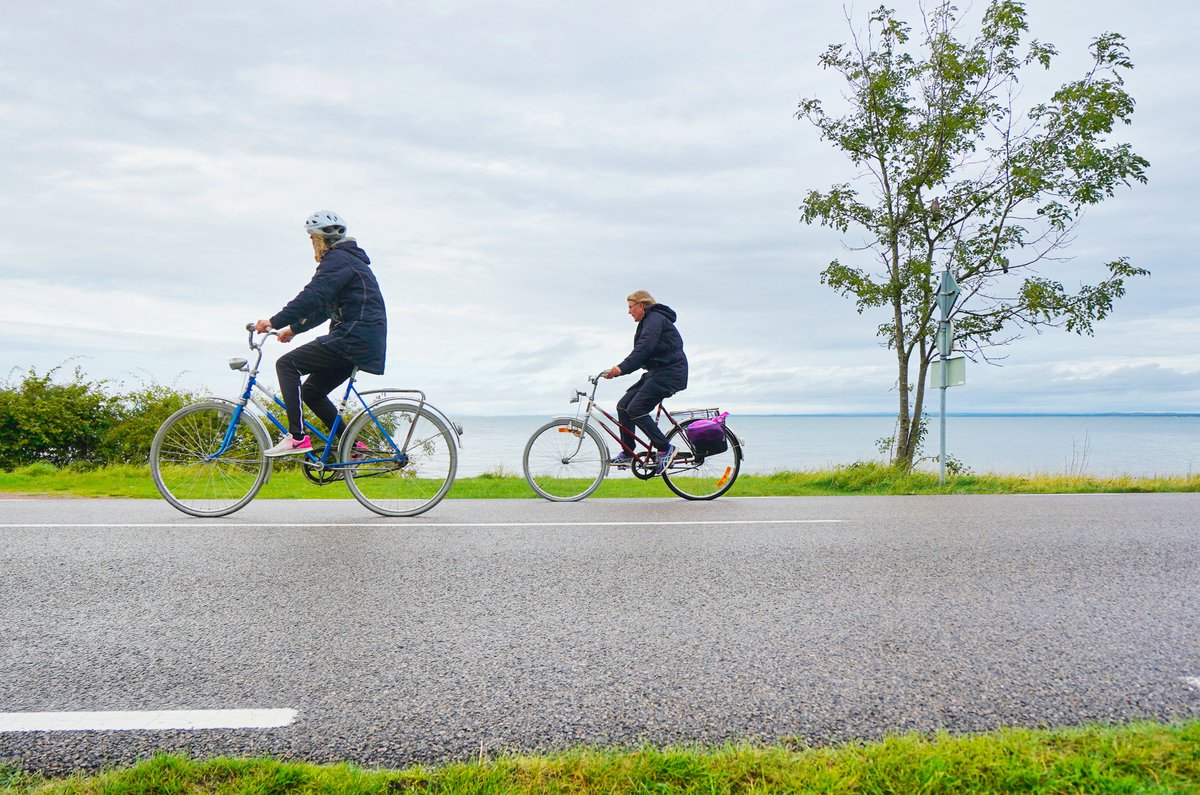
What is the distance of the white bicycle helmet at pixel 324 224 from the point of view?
7449 millimetres

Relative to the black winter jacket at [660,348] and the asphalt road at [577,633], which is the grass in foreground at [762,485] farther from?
→ the asphalt road at [577,633]

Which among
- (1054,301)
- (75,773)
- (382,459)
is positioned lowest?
(75,773)

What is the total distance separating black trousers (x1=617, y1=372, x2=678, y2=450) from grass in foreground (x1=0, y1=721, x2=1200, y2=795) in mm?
6869

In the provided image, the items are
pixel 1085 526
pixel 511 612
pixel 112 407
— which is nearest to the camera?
pixel 511 612

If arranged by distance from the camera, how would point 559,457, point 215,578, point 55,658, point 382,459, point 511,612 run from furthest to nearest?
1. point 559,457
2. point 382,459
3. point 215,578
4. point 511,612
5. point 55,658

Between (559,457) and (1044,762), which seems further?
(559,457)

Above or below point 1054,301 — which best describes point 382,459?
below

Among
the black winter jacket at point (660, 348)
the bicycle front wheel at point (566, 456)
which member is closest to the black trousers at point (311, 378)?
the bicycle front wheel at point (566, 456)

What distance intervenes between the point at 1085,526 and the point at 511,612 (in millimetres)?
5271

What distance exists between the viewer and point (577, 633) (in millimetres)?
3818

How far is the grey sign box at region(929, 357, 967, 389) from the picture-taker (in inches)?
519

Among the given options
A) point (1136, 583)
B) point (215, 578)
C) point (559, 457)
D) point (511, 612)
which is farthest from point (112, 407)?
point (1136, 583)

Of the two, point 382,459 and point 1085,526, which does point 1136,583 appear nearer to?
point 1085,526

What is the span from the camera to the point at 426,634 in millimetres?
3803
